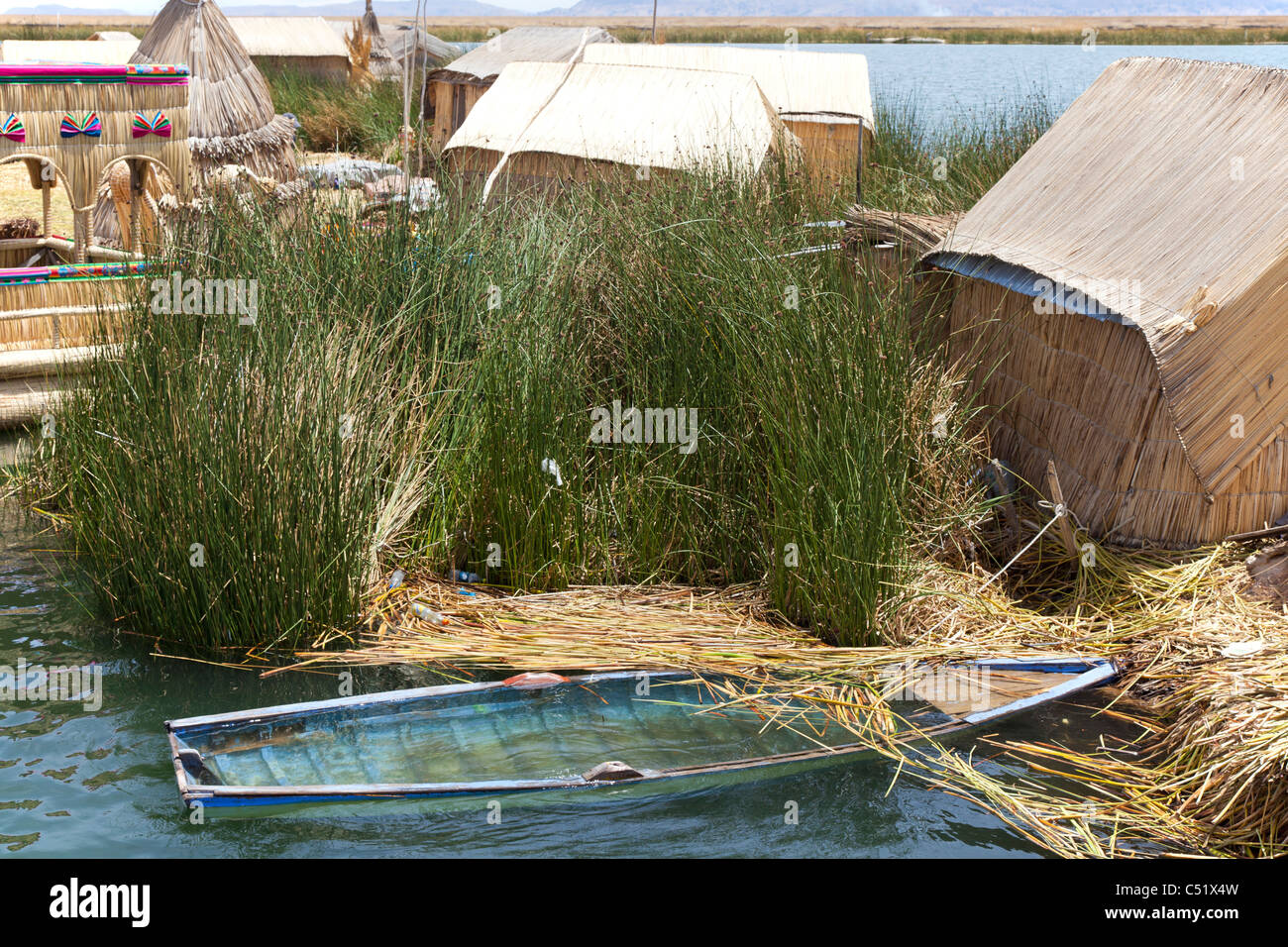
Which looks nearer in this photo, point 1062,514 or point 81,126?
point 1062,514

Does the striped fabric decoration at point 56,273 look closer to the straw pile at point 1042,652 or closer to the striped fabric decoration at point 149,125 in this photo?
the striped fabric decoration at point 149,125

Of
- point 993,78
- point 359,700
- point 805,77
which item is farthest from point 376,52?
point 359,700

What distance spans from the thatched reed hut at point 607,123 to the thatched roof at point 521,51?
5241 millimetres

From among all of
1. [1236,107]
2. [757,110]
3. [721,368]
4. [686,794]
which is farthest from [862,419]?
[757,110]

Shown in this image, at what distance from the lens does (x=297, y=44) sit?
26.0 metres

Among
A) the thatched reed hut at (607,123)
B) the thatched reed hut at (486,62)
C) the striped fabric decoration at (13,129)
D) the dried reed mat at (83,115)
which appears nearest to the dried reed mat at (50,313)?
the dried reed mat at (83,115)

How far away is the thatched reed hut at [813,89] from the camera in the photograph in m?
11.1

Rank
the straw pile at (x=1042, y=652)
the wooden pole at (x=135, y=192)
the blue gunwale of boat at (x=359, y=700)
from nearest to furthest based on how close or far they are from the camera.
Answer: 1. the straw pile at (x=1042, y=652)
2. the blue gunwale of boat at (x=359, y=700)
3. the wooden pole at (x=135, y=192)

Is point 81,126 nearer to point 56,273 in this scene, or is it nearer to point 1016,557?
point 56,273

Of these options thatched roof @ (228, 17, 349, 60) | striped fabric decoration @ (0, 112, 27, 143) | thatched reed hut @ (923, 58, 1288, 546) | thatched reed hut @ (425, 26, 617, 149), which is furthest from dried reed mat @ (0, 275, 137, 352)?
thatched roof @ (228, 17, 349, 60)

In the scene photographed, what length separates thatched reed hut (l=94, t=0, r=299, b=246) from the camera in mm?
12148

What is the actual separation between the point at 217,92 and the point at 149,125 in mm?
5065

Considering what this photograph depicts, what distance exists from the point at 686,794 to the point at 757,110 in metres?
6.61

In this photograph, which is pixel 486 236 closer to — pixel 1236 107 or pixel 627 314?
pixel 627 314
